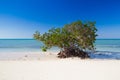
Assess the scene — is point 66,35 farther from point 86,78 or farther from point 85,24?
point 86,78

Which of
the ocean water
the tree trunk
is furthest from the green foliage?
the ocean water

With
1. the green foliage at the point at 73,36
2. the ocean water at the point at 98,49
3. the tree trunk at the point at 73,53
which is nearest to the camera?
the green foliage at the point at 73,36

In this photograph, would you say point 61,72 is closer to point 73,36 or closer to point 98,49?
point 73,36

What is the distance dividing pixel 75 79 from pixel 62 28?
8017 mm

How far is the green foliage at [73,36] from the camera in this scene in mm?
13094

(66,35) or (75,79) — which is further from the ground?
(66,35)

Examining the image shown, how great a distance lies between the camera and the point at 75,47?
14.0 m

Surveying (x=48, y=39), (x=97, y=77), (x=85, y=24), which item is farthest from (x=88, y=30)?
(x=97, y=77)

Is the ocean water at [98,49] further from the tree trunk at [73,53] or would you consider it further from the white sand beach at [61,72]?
the white sand beach at [61,72]

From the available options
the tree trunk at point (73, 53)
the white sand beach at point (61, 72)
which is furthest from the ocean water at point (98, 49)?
the white sand beach at point (61, 72)

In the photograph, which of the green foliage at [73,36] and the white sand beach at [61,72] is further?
the green foliage at [73,36]

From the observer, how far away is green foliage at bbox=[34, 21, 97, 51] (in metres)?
13.1

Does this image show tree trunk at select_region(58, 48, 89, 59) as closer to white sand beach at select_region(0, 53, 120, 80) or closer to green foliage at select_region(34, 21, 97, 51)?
green foliage at select_region(34, 21, 97, 51)

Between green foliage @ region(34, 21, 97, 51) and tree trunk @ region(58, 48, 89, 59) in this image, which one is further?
tree trunk @ region(58, 48, 89, 59)
